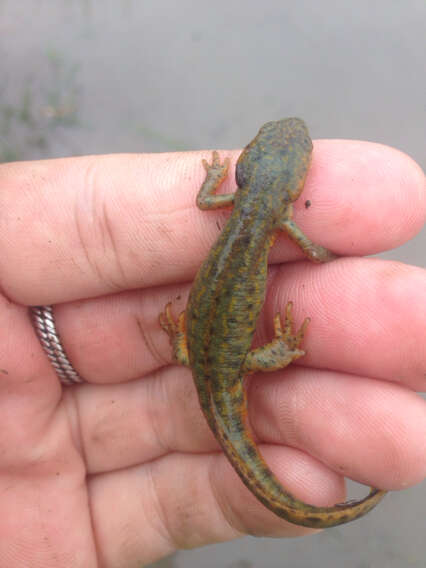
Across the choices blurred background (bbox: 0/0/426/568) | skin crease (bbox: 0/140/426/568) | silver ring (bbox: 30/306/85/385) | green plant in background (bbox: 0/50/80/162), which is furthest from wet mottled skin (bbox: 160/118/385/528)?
green plant in background (bbox: 0/50/80/162)

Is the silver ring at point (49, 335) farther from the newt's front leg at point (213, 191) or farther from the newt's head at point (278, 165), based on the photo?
the newt's head at point (278, 165)

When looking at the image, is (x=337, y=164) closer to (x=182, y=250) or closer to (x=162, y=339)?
(x=182, y=250)

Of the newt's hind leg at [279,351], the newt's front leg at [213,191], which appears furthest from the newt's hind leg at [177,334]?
the newt's front leg at [213,191]

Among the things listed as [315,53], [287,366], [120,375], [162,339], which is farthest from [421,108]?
[120,375]

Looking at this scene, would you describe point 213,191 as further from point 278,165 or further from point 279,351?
point 279,351

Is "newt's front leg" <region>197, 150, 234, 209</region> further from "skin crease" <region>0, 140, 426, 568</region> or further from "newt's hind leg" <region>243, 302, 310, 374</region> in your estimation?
"newt's hind leg" <region>243, 302, 310, 374</region>

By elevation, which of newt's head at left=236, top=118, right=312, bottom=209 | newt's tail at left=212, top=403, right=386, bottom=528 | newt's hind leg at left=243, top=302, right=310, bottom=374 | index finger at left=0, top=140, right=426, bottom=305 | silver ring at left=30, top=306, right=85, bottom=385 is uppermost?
newt's head at left=236, top=118, right=312, bottom=209

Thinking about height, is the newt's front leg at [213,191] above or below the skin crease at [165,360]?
above
